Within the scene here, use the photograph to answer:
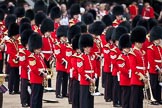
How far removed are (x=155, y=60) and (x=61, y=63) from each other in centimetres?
191

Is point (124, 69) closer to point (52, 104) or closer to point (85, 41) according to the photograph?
point (85, 41)

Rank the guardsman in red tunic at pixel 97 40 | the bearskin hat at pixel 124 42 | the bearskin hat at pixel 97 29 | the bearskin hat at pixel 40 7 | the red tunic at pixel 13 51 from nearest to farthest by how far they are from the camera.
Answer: the bearskin hat at pixel 124 42 < the guardsman in red tunic at pixel 97 40 < the red tunic at pixel 13 51 < the bearskin hat at pixel 97 29 < the bearskin hat at pixel 40 7

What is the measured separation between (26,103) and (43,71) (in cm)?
127

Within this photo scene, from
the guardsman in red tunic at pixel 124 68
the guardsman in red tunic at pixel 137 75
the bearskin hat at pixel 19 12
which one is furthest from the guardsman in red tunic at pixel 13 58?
the bearskin hat at pixel 19 12

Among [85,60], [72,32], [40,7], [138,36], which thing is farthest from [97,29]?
[40,7]

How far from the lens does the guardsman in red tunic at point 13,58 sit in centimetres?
1603

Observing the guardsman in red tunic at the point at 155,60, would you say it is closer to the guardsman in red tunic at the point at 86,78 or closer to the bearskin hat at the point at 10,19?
the guardsman in red tunic at the point at 86,78

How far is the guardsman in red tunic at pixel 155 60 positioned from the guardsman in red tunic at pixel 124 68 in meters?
0.75

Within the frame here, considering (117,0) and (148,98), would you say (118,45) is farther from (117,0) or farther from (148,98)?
(117,0)

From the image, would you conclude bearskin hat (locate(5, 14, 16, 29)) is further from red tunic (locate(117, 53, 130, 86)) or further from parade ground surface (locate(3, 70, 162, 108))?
red tunic (locate(117, 53, 130, 86))

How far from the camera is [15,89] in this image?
16453 millimetres

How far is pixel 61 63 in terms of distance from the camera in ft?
51.9

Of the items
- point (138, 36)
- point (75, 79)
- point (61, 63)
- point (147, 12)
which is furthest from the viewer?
point (147, 12)

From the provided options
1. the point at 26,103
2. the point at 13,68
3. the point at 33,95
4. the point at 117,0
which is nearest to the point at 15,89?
the point at 13,68
